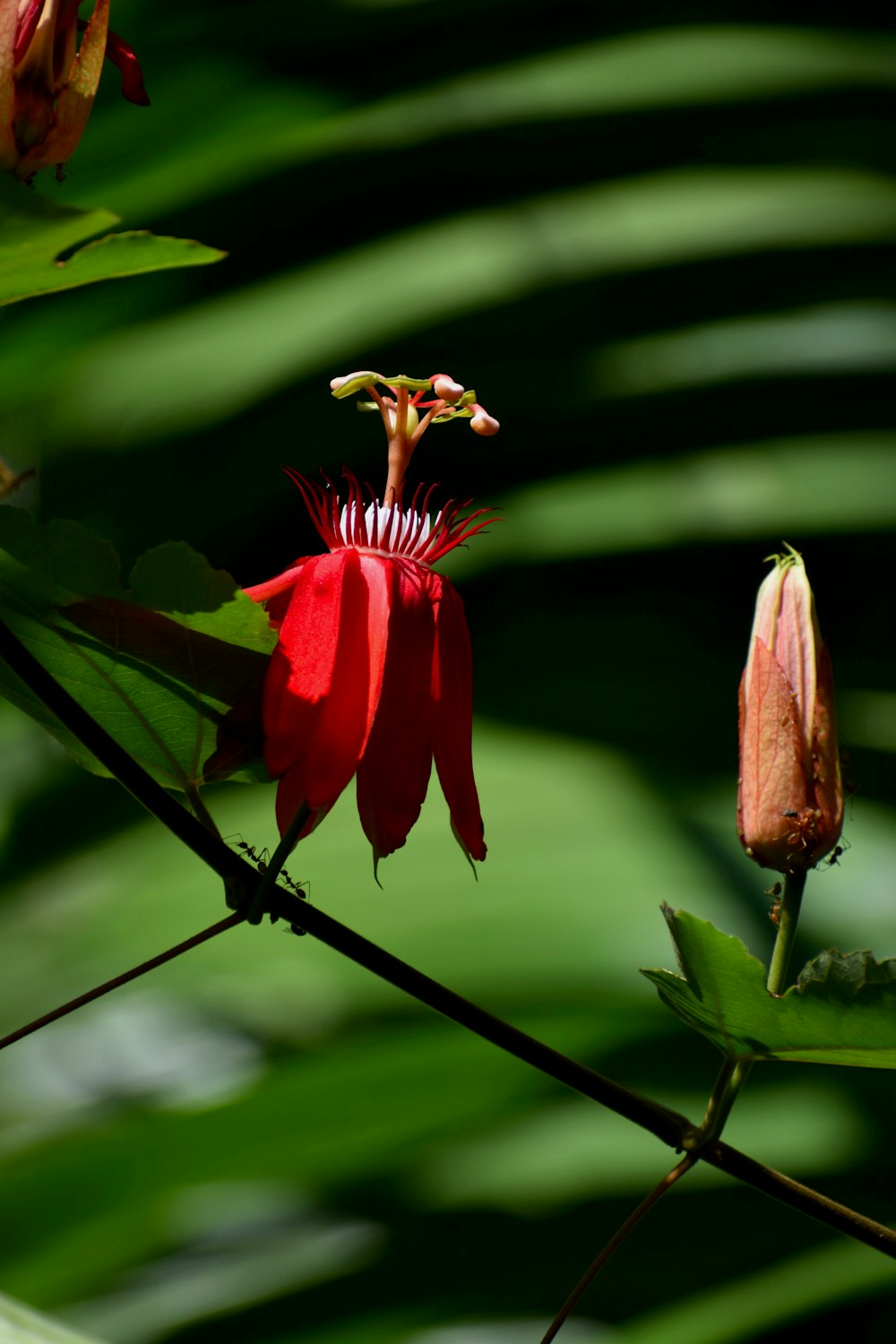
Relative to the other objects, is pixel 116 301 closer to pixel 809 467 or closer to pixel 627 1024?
pixel 809 467

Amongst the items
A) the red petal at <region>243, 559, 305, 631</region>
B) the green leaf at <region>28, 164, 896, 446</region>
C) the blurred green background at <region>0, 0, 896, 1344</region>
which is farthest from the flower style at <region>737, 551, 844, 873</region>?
the green leaf at <region>28, 164, 896, 446</region>

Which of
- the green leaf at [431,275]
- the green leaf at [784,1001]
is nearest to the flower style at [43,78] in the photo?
the green leaf at [784,1001]

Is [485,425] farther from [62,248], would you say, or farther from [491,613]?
[491,613]

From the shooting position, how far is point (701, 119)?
3.18 feet

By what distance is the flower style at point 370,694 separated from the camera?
26 cm

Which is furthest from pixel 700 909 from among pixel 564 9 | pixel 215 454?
pixel 564 9

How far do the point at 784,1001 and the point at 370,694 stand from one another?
11 centimetres

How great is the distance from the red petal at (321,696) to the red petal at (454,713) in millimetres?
19

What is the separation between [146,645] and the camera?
257 mm

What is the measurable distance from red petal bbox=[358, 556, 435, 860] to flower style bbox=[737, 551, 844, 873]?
9cm

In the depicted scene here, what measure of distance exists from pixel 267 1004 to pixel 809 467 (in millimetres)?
528

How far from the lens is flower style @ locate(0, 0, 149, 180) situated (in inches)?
9.2

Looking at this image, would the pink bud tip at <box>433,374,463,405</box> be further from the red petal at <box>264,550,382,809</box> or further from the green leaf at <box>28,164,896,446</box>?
the green leaf at <box>28,164,896,446</box>

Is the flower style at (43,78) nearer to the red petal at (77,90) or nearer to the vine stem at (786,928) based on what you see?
the red petal at (77,90)
